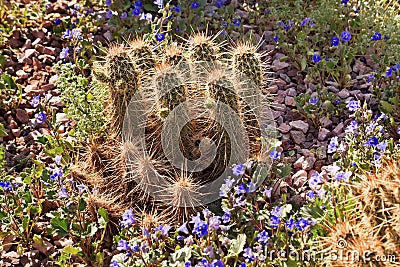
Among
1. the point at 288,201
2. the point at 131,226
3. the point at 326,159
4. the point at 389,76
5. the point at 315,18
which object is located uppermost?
the point at 315,18

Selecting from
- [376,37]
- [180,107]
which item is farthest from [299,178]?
[376,37]

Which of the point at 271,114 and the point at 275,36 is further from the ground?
the point at 275,36

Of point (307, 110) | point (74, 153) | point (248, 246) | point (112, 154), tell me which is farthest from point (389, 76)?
point (74, 153)

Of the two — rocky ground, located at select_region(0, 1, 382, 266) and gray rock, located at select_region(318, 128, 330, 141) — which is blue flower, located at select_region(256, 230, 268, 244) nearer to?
rocky ground, located at select_region(0, 1, 382, 266)

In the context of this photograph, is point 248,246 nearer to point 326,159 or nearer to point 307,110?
point 326,159

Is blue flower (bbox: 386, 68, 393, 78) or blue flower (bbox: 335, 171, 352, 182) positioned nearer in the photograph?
blue flower (bbox: 335, 171, 352, 182)

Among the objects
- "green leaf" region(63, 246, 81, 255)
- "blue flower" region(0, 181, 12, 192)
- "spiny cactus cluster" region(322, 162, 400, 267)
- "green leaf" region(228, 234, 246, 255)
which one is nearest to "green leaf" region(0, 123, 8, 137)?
"blue flower" region(0, 181, 12, 192)

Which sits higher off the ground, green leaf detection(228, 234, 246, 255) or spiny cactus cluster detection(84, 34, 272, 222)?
spiny cactus cluster detection(84, 34, 272, 222)
